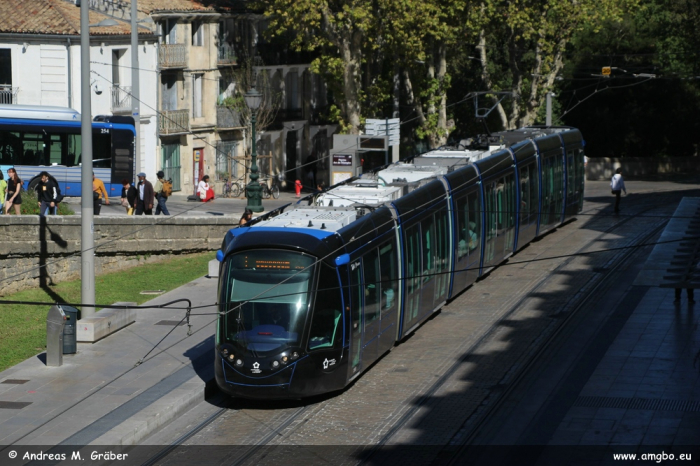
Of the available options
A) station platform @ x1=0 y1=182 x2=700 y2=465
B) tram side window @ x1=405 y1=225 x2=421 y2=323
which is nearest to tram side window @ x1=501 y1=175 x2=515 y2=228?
station platform @ x1=0 y1=182 x2=700 y2=465

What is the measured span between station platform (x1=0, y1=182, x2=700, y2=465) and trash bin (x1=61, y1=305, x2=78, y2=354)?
0.15 metres

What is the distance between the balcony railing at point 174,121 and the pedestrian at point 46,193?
17.8 m

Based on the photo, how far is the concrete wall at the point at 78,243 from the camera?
1077 inches

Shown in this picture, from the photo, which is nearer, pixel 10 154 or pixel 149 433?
pixel 149 433

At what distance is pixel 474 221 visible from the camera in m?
22.9

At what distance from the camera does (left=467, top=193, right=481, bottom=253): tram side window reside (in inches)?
893

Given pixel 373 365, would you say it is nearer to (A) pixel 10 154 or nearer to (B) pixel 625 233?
(B) pixel 625 233

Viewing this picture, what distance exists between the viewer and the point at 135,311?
21.8 meters

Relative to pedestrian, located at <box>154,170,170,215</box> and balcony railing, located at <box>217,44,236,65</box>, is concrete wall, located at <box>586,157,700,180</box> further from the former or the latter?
pedestrian, located at <box>154,170,170,215</box>

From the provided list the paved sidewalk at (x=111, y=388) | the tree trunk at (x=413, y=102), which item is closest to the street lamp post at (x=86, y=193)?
the paved sidewalk at (x=111, y=388)

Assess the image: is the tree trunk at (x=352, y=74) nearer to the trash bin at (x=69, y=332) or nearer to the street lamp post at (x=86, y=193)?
the street lamp post at (x=86, y=193)

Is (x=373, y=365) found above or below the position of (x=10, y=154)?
below

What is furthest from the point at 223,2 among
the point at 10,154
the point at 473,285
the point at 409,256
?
the point at 409,256

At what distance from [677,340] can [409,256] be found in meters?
4.89
